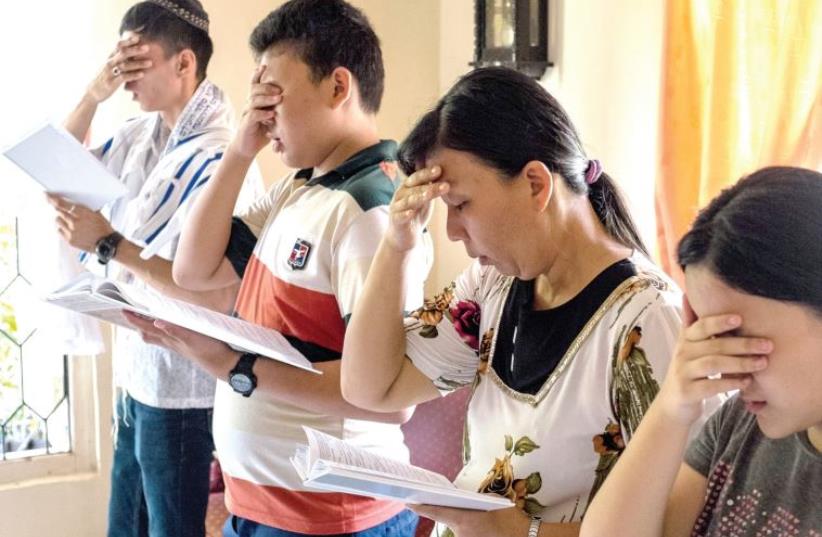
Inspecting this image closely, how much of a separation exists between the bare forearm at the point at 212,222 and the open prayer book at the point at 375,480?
68 centimetres

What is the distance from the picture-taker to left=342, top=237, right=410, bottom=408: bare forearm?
121 centimetres

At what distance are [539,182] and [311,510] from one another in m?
0.61

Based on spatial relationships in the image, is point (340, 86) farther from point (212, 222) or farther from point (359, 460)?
point (359, 460)

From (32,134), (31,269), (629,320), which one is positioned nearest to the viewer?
(629,320)

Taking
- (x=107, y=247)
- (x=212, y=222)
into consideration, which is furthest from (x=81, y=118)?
(x=212, y=222)

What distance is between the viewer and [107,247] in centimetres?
183

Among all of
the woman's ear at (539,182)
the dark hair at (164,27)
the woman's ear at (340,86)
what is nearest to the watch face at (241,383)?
the woman's ear at (340,86)

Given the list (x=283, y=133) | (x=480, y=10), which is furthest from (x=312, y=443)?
(x=480, y=10)

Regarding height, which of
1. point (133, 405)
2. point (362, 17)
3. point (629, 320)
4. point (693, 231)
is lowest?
point (133, 405)

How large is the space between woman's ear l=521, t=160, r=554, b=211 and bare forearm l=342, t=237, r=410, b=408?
0.74 ft

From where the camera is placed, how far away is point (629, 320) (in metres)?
0.97

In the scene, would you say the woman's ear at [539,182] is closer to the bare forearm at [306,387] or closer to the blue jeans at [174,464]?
the bare forearm at [306,387]

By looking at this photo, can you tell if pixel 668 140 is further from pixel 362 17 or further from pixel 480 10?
pixel 480 10

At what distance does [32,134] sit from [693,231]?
1166 mm
